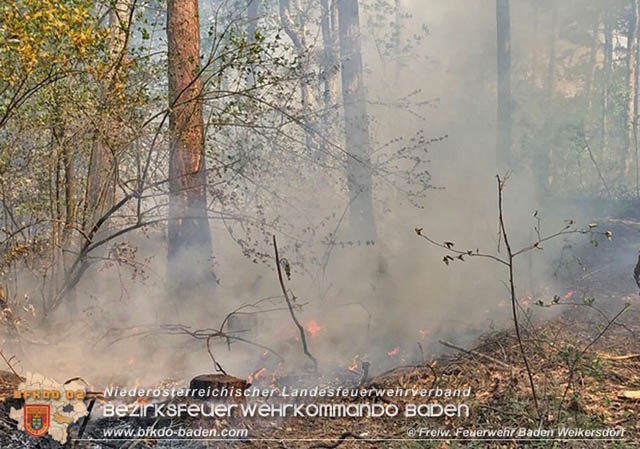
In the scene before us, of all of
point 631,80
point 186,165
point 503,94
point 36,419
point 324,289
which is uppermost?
point 631,80

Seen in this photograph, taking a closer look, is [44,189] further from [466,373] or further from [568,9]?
[568,9]

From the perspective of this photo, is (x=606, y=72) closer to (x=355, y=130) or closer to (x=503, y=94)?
(x=503, y=94)

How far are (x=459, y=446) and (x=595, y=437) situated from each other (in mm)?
950

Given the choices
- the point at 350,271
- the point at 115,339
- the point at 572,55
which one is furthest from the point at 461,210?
the point at 572,55

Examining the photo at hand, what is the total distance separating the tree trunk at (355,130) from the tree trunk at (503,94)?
4.19m

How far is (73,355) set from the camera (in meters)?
6.46

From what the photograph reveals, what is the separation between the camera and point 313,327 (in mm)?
7207

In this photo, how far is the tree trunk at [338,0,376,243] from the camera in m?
11.5

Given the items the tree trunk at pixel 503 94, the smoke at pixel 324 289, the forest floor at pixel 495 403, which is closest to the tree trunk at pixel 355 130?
the smoke at pixel 324 289

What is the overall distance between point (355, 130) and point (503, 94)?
18.1ft

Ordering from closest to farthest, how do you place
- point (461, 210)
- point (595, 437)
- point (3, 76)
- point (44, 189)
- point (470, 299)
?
point (595, 437), point (3, 76), point (44, 189), point (470, 299), point (461, 210)

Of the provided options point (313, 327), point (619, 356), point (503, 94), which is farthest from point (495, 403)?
point (503, 94)

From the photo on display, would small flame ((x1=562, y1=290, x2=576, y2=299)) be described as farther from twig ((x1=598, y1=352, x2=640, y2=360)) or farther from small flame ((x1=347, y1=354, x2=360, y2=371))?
small flame ((x1=347, y1=354, x2=360, y2=371))

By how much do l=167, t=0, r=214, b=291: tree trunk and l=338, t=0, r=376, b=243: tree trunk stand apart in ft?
12.7
